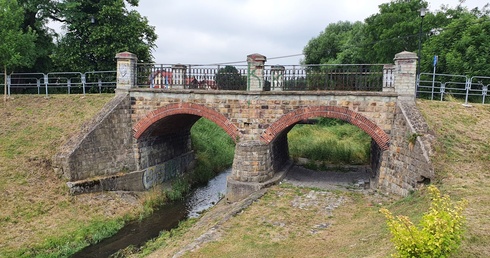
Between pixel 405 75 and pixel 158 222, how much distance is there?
1012 centimetres

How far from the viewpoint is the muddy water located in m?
11.7

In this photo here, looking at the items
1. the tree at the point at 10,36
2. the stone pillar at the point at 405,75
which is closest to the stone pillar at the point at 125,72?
the tree at the point at 10,36

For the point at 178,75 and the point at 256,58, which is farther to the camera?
the point at 178,75

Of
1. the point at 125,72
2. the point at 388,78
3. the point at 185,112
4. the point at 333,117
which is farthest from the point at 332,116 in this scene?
the point at 125,72

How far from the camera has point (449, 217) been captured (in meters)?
5.21

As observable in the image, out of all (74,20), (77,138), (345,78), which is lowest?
(77,138)

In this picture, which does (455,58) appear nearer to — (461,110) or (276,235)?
(461,110)

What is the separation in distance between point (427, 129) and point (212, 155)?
13270mm

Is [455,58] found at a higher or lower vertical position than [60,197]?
higher

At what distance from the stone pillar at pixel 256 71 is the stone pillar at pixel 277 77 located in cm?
42

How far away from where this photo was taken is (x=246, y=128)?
49.1 feet

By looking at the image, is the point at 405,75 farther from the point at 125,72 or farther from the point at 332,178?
the point at 125,72

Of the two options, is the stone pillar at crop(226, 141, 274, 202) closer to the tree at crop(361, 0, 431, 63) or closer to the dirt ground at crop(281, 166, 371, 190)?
the dirt ground at crop(281, 166, 371, 190)

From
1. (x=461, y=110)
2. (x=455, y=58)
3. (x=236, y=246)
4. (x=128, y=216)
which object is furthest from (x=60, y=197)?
(x=455, y=58)
